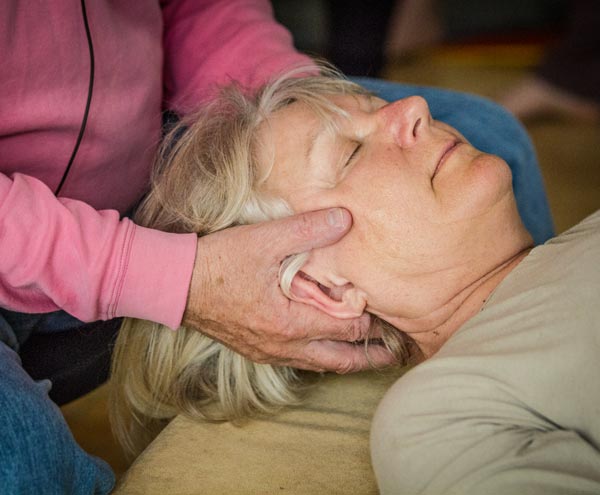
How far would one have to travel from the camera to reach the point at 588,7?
11.1 feet

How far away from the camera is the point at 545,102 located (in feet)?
11.4

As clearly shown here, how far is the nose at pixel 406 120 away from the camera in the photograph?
4.27 ft

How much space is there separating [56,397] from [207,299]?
0.43m

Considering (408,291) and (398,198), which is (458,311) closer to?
(408,291)

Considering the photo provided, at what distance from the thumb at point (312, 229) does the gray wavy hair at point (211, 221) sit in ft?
0.37

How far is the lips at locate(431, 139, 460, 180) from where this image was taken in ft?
4.20

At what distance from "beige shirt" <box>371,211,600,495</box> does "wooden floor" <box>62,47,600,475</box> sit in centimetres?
96

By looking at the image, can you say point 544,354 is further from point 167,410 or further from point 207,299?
point 167,410

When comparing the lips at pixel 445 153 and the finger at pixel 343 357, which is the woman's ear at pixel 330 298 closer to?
the finger at pixel 343 357

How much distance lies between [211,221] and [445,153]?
0.44m

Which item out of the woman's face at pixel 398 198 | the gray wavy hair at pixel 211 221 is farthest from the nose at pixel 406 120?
the gray wavy hair at pixel 211 221

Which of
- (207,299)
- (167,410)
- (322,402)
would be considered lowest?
(167,410)

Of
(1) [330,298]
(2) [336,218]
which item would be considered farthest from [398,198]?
(1) [330,298]

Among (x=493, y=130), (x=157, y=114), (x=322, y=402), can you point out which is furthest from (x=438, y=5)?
(x=322, y=402)
